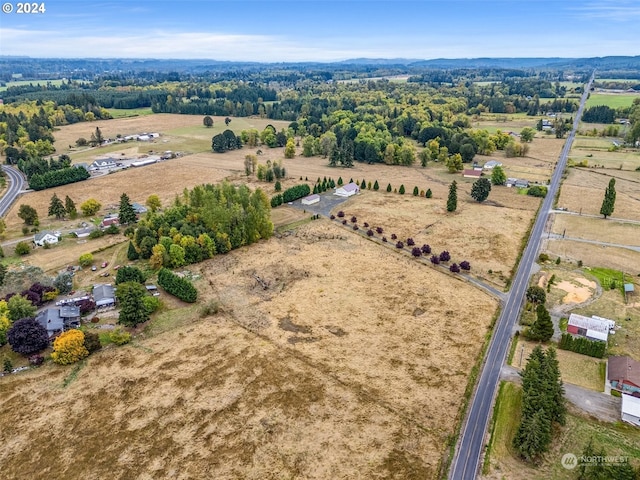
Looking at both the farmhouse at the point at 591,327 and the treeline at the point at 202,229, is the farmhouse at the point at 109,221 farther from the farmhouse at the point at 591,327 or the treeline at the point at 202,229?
the farmhouse at the point at 591,327

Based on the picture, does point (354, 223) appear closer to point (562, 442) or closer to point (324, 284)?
point (324, 284)

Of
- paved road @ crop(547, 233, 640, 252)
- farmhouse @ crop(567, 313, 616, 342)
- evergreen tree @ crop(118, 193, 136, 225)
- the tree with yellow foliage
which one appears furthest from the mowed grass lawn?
evergreen tree @ crop(118, 193, 136, 225)

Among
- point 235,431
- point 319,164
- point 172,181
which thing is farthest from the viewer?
point 319,164

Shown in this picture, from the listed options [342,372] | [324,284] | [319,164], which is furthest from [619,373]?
[319,164]

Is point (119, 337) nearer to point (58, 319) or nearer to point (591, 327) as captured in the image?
point (58, 319)

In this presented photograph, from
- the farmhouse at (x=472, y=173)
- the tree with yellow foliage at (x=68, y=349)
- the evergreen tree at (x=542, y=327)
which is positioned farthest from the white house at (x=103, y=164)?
the evergreen tree at (x=542, y=327)

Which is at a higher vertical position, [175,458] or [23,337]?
[23,337]
